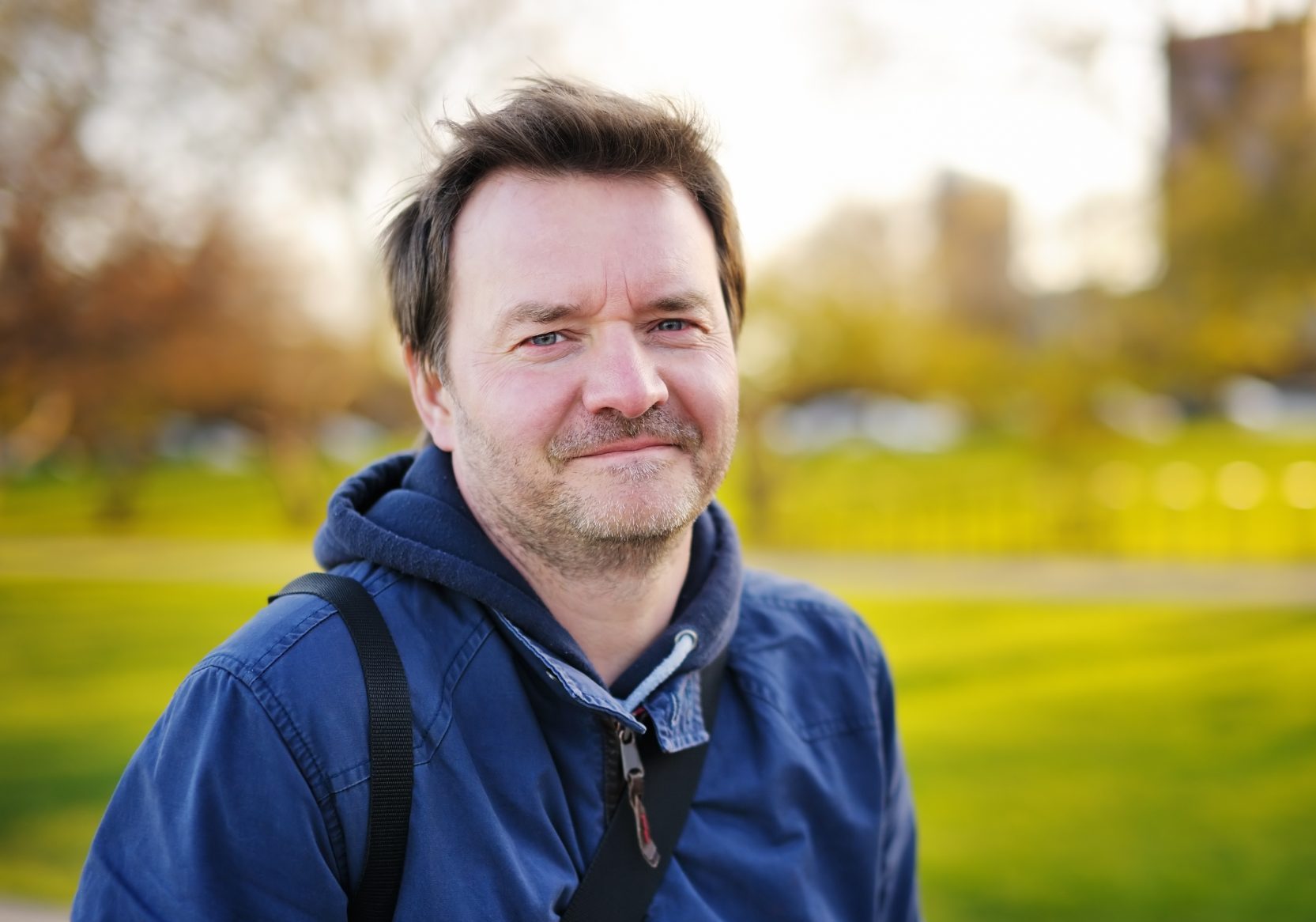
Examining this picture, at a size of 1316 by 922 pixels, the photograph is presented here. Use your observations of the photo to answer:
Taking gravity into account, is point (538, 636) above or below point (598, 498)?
below

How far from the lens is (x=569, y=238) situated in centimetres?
161

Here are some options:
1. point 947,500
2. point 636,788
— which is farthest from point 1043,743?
point 636,788

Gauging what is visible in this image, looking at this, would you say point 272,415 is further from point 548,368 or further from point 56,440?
point 548,368

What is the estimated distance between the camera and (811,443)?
36.5ft

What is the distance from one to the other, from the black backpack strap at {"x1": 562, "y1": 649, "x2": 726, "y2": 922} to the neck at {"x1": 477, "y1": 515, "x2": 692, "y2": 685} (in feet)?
0.57

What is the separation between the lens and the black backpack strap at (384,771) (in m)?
1.36

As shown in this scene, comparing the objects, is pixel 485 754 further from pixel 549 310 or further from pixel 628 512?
pixel 549 310

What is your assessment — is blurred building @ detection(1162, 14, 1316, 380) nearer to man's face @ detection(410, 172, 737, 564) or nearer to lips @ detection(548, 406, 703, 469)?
man's face @ detection(410, 172, 737, 564)

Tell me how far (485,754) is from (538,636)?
0.19 metres

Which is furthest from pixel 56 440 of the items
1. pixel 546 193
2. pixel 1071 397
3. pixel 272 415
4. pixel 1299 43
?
pixel 1299 43

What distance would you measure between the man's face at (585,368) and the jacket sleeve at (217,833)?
50cm

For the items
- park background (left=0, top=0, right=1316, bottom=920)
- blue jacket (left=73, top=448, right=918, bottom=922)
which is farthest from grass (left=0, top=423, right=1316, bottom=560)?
blue jacket (left=73, top=448, right=918, bottom=922)

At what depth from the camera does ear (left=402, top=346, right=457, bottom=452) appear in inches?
70.7

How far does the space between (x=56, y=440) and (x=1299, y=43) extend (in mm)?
11329
